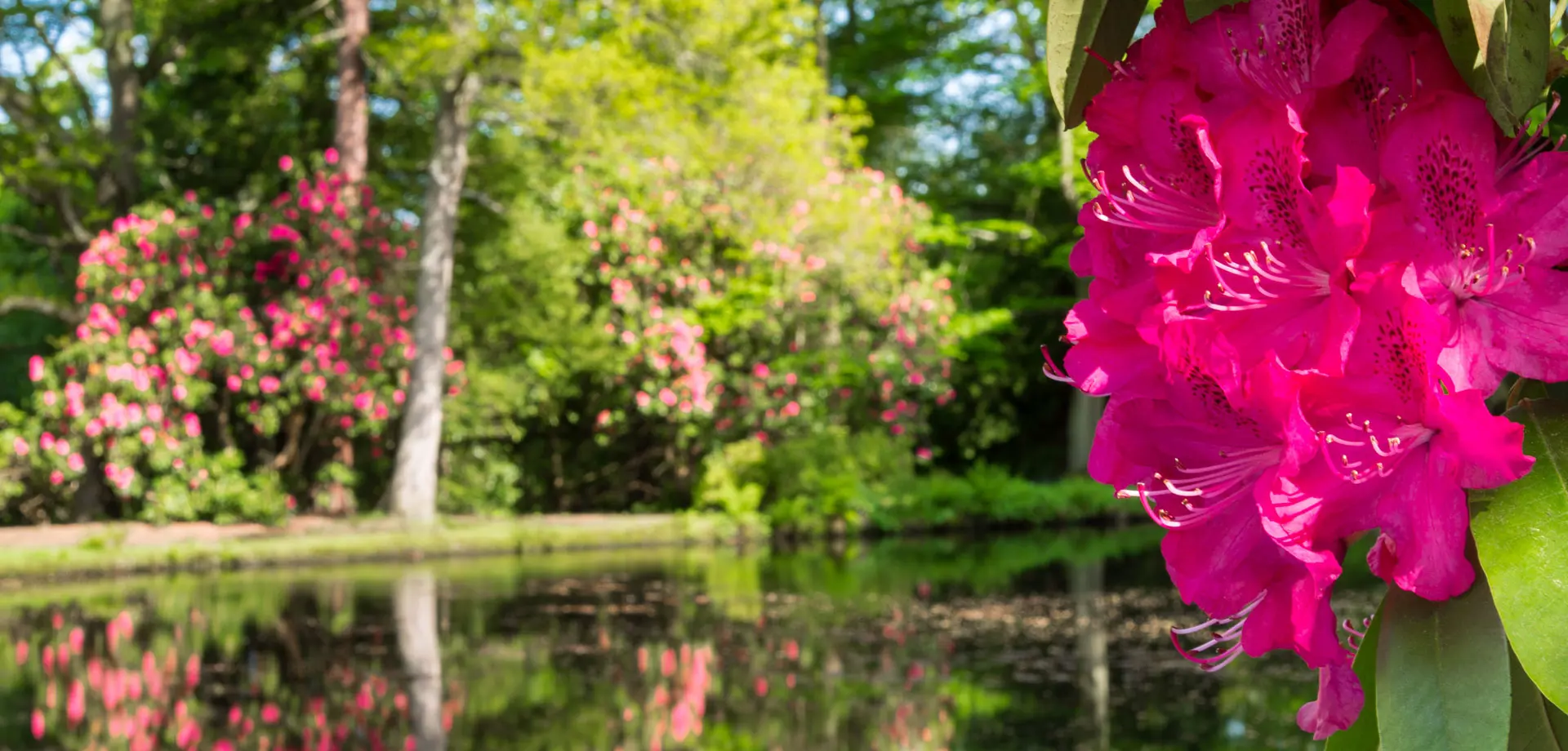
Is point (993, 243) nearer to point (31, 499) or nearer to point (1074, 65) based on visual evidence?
point (31, 499)

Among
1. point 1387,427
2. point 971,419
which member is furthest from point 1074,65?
point 971,419

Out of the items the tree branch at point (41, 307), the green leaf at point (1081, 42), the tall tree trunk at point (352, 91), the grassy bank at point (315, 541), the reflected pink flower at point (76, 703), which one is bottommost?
the reflected pink flower at point (76, 703)

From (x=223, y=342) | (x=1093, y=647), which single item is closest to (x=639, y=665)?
(x=1093, y=647)

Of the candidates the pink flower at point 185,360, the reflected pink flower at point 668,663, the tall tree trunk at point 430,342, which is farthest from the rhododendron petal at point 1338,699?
the tall tree trunk at point 430,342

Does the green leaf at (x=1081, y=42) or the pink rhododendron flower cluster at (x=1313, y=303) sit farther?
the green leaf at (x=1081, y=42)

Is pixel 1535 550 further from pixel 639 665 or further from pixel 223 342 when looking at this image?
pixel 223 342

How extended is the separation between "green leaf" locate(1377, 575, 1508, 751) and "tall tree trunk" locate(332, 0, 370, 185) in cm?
1616

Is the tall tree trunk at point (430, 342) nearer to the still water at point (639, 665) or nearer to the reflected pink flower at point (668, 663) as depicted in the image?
the still water at point (639, 665)

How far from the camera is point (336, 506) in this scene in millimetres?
16078

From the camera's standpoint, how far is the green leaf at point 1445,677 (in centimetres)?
65

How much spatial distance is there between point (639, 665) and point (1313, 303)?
7196mm

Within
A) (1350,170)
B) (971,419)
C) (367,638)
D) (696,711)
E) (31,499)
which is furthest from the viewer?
(971,419)

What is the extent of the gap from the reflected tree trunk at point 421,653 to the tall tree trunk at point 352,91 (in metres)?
5.33

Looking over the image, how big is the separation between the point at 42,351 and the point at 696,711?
15.3 m
